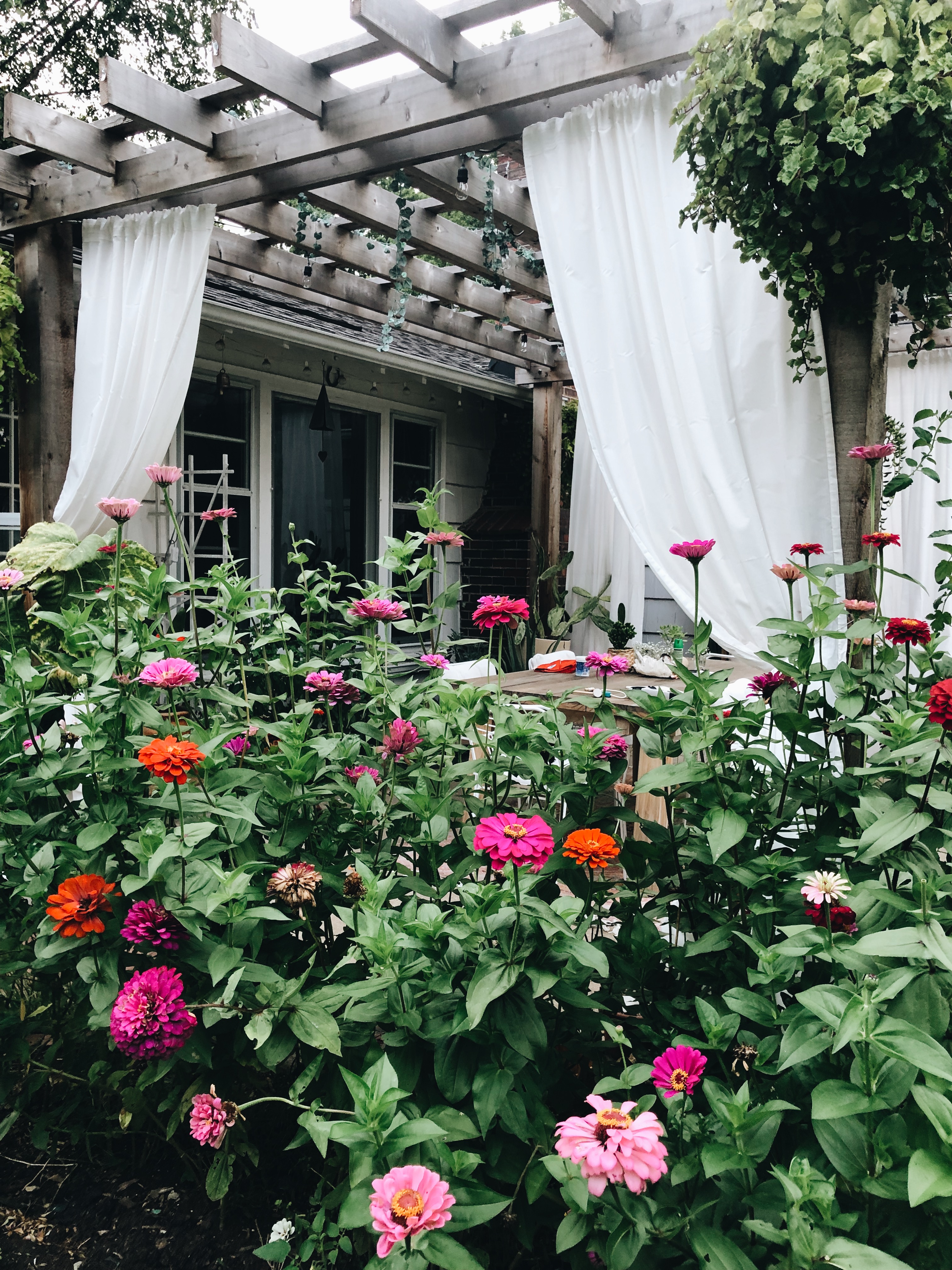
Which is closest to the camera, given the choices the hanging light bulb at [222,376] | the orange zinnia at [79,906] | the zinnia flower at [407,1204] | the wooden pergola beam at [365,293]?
the zinnia flower at [407,1204]

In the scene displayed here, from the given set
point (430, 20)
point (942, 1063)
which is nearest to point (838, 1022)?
point (942, 1063)

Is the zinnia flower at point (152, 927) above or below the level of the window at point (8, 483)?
below

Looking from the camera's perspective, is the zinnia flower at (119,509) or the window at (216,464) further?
the window at (216,464)

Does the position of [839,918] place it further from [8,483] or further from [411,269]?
[8,483]

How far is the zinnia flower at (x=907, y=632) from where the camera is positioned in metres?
1.32

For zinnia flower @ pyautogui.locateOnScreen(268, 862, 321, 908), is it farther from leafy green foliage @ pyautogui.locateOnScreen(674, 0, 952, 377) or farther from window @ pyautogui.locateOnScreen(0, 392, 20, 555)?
window @ pyautogui.locateOnScreen(0, 392, 20, 555)

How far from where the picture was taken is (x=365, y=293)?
5230 millimetres

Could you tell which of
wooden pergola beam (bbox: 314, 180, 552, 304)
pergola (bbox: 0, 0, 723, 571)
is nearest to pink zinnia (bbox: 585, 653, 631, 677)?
pergola (bbox: 0, 0, 723, 571)

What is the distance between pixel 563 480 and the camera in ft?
25.1

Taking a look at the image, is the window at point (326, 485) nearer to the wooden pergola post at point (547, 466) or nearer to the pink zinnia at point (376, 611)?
the wooden pergola post at point (547, 466)

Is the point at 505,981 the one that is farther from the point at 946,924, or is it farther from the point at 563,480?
the point at 563,480

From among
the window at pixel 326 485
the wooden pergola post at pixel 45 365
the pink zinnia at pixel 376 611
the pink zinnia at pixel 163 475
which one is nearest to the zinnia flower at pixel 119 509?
the pink zinnia at pixel 163 475

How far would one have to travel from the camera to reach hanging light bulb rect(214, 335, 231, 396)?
17.6 feet

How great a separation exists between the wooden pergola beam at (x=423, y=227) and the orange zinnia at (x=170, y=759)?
2.77 m
